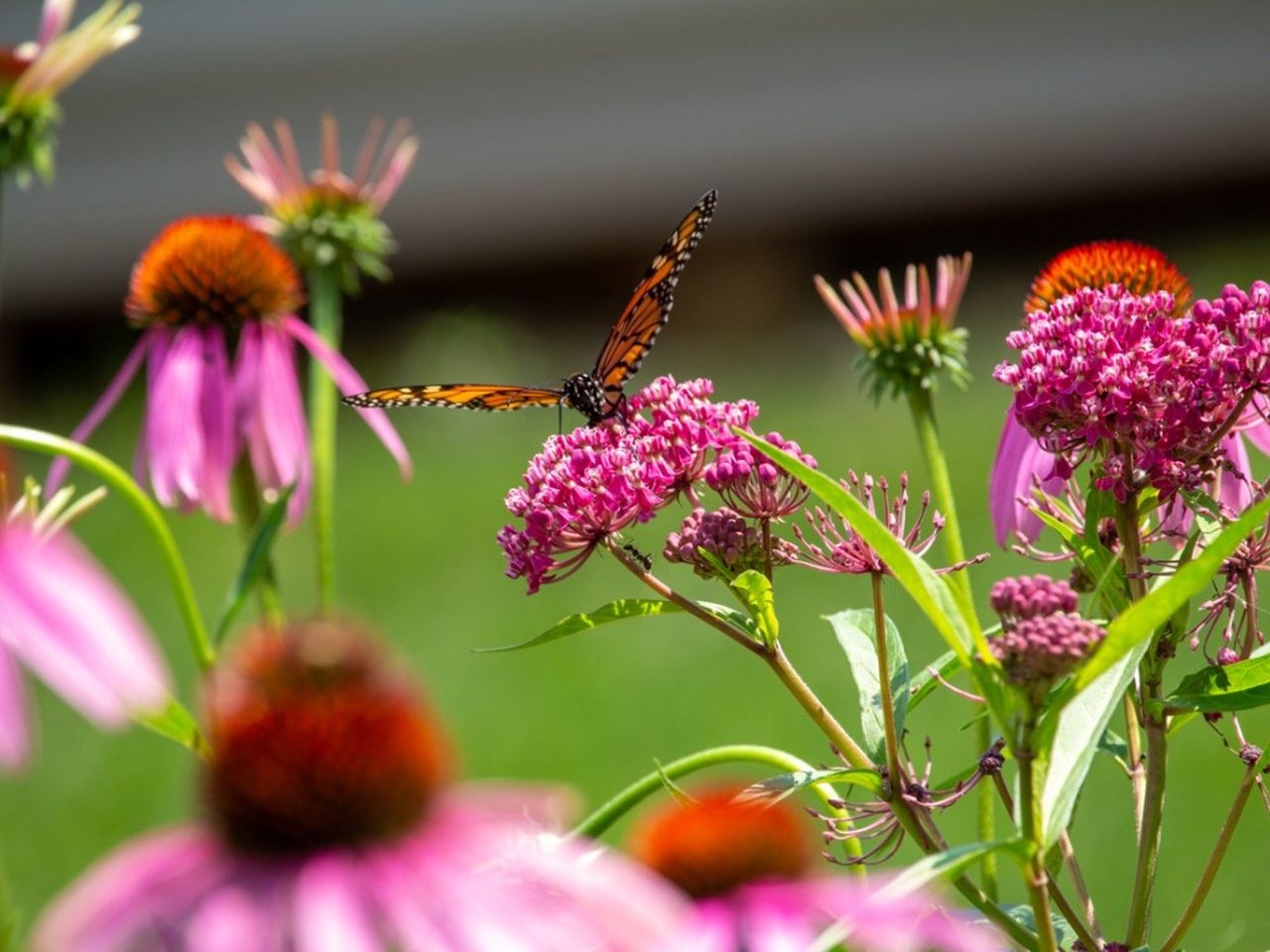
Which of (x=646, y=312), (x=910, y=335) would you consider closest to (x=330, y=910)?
(x=910, y=335)

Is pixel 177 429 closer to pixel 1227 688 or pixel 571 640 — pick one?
pixel 1227 688

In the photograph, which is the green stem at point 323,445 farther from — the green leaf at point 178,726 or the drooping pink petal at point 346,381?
the green leaf at point 178,726

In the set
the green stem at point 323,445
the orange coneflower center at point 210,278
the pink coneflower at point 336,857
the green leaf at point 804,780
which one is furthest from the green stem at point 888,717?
the orange coneflower center at point 210,278

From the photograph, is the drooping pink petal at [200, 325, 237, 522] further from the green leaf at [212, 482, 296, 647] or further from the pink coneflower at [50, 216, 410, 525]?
the green leaf at [212, 482, 296, 647]

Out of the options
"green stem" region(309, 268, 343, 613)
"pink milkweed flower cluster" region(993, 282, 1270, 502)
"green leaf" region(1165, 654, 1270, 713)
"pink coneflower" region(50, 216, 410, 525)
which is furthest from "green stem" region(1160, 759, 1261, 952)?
"pink coneflower" region(50, 216, 410, 525)

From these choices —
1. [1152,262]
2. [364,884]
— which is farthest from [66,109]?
[364,884]

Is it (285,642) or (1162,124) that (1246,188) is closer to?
(1162,124)

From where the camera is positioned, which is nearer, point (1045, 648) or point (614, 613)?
point (1045, 648)
